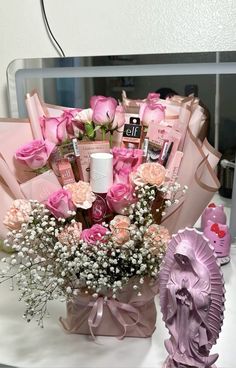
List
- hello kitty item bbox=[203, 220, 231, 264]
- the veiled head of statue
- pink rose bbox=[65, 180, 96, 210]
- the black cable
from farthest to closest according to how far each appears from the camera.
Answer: the black cable
hello kitty item bbox=[203, 220, 231, 264]
pink rose bbox=[65, 180, 96, 210]
the veiled head of statue

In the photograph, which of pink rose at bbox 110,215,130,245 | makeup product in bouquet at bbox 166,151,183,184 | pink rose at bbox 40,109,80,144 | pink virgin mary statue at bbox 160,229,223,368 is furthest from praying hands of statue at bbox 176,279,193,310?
pink rose at bbox 40,109,80,144

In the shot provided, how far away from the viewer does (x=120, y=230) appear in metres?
0.67

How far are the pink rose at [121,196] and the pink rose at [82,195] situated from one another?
0.03m

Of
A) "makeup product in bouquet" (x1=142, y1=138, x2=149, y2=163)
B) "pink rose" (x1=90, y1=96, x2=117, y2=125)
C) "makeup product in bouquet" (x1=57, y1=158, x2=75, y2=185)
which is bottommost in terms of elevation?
"makeup product in bouquet" (x1=57, y1=158, x2=75, y2=185)

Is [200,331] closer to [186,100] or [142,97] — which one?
[186,100]

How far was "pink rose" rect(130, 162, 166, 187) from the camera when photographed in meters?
0.67

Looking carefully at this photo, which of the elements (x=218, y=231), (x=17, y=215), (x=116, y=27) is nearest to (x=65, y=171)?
(x=17, y=215)

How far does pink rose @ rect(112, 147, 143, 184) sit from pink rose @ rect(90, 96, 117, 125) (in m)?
0.06

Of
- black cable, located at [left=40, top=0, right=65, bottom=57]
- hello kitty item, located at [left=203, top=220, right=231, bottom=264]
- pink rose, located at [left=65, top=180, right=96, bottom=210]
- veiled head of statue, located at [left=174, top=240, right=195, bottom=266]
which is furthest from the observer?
black cable, located at [left=40, top=0, right=65, bottom=57]

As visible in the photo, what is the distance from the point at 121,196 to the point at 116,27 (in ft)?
2.00

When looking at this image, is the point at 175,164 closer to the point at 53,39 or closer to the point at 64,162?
the point at 64,162

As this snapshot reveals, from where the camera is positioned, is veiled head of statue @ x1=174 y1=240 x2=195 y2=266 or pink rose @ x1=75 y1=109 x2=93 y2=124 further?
pink rose @ x1=75 y1=109 x2=93 y2=124

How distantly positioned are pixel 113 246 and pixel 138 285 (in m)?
0.09

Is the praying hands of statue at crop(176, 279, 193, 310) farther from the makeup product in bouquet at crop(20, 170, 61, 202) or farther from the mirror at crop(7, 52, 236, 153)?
the mirror at crop(7, 52, 236, 153)
